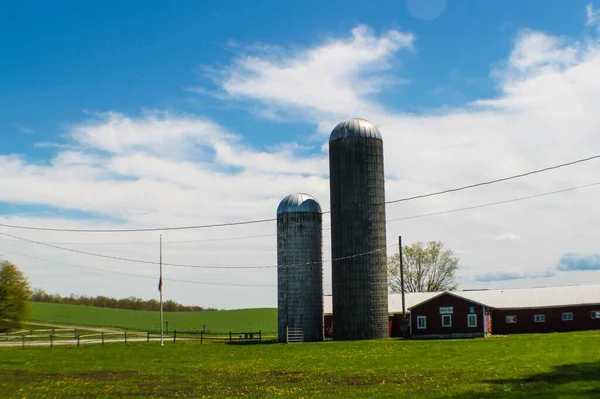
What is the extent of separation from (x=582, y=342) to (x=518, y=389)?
25.0m

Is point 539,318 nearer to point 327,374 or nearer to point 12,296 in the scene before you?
point 327,374

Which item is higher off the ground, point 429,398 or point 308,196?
point 308,196

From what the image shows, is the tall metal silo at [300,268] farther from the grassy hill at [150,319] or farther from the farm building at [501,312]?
the grassy hill at [150,319]

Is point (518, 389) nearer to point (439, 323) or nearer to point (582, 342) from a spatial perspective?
point (582, 342)

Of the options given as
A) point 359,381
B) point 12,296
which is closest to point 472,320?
point 359,381

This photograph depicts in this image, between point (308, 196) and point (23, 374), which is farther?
point (308, 196)

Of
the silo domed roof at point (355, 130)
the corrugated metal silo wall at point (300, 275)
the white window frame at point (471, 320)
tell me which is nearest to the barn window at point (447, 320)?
the white window frame at point (471, 320)

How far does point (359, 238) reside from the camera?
6212cm

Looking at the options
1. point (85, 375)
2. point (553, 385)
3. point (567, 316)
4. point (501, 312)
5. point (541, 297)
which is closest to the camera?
point (553, 385)

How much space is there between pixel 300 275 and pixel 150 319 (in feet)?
200

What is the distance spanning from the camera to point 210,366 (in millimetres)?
35156

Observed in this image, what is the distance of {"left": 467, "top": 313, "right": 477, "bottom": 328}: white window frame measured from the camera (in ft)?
210

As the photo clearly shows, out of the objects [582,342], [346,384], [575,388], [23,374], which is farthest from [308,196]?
[575,388]

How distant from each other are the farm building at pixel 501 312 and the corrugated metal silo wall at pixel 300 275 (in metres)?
8.79
